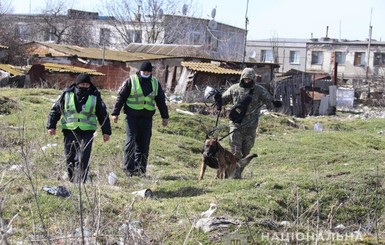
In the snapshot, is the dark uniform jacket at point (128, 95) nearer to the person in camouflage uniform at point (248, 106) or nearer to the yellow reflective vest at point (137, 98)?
the yellow reflective vest at point (137, 98)

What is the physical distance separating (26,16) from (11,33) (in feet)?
70.6

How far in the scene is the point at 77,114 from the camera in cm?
772

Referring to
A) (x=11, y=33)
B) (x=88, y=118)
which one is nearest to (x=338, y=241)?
(x=88, y=118)

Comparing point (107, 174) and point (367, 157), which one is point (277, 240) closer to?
point (107, 174)

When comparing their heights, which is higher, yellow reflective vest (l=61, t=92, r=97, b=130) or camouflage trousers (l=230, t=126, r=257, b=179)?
yellow reflective vest (l=61, t=92, r=97, b=130)

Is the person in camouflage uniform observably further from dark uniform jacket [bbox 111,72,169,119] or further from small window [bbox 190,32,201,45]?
small window [bbox 190,32,201,45]

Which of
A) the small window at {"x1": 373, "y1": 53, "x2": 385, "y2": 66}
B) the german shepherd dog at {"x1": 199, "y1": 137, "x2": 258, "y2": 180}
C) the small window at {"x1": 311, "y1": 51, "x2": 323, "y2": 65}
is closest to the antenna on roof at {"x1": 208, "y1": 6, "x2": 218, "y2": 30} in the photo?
the small window at {"x1": 311, "y1": 51, "x2": 323, "y2": 65}

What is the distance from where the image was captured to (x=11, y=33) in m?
34.1

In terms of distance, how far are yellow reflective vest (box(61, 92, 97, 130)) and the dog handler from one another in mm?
2045

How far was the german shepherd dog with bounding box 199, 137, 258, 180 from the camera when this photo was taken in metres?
8.42

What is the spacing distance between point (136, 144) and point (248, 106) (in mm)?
1611

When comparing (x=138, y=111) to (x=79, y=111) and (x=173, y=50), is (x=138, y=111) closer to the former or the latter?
(x=79, y=111)

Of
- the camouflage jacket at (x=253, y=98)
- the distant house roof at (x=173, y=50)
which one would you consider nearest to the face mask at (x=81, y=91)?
the camouflage jacket at (x=253, y=98)

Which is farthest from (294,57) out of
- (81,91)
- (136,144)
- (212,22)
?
(81,91)
